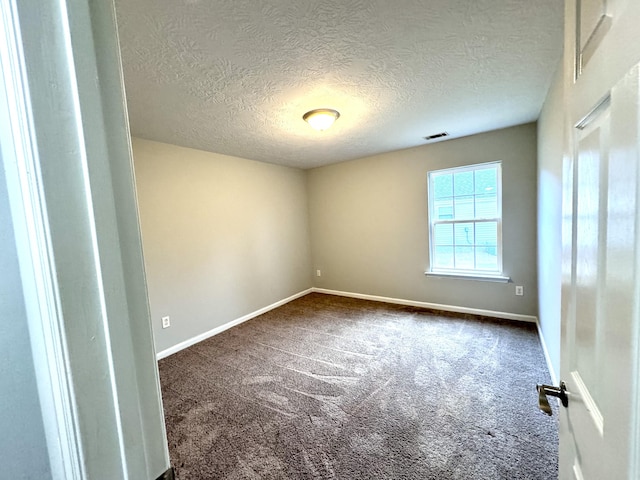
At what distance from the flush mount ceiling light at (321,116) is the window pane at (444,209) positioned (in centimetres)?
213

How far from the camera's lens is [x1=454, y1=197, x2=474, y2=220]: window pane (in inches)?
Answer: 142

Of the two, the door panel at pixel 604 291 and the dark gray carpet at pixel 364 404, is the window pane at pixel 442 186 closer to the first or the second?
the dark gray carpet at pixel 364 404

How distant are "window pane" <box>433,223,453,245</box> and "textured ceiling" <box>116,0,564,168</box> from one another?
4.62 ft

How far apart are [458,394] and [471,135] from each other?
9.68ft

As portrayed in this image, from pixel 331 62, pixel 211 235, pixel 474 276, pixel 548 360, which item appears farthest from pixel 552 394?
pixel 211 235

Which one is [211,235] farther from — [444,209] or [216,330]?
[444,209]

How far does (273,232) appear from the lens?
14.4 feet

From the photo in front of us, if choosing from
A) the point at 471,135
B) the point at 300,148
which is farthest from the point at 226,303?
the point at 471,135

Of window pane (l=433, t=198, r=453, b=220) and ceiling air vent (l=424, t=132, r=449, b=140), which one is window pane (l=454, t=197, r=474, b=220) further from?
ceiling air vent (l=424, t=132, r=449, b=140)

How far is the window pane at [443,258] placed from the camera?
12.5ft

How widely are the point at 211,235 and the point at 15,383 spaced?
3223 mm

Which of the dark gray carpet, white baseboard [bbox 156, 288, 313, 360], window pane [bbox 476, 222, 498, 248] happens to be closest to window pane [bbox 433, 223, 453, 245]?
window pane [bbox 476, 222, 498, 248]

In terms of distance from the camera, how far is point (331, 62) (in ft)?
5.50

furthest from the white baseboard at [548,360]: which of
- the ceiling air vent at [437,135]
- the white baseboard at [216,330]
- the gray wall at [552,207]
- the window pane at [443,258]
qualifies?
the white baseboard at [216,330]
